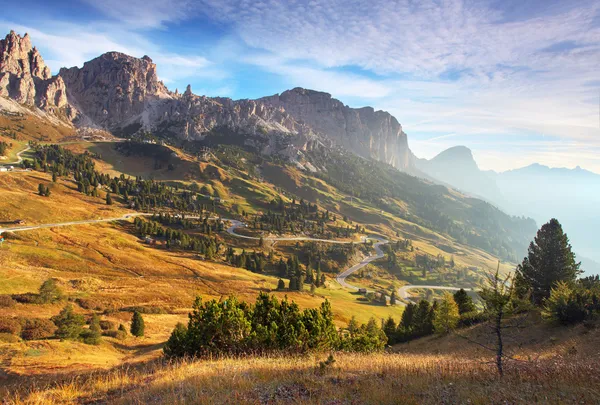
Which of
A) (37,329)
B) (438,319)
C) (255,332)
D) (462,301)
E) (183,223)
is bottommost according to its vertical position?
(183,223)

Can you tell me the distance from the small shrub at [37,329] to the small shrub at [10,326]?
703mm

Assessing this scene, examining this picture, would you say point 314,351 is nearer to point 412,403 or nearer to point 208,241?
point 412,403

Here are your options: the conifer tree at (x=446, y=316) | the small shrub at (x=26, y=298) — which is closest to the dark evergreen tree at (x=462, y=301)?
the conifer tree at (x=446, y=316)

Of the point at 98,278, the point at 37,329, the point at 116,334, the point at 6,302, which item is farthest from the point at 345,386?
the point at 98,278

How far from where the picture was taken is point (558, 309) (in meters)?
32.9

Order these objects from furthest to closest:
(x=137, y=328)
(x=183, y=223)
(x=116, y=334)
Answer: (x=183, y=223) < (x=137, y=328) < (x=116, y=334)

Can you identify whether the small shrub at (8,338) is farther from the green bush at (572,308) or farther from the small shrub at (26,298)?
the green bush at (572,308)

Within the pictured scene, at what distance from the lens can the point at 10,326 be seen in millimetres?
36688

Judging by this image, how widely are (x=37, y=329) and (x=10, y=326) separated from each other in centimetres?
274

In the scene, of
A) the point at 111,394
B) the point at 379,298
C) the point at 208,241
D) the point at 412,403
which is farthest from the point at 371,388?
the point at 208,241

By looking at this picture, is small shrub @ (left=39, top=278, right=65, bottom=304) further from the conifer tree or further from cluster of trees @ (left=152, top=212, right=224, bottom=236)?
cluster of trees @ (left=152, top=212, right=224, bottom=236)

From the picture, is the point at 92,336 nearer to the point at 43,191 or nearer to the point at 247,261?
the point at 247,261

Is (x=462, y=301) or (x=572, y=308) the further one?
(x=462, y=301)

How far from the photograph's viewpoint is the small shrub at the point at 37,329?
121 feet
